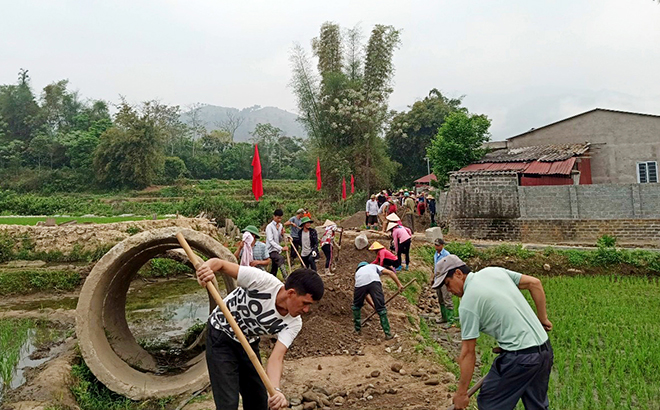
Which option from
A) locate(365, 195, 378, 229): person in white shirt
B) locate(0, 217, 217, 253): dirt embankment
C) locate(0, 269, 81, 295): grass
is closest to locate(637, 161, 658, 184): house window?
locate(365, 195, 378, 229): person in white shirt

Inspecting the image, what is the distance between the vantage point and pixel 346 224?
19.4m

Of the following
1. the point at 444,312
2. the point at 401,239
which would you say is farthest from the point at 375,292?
the point at 401,239

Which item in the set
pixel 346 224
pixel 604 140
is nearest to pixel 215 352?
pixel 346 224

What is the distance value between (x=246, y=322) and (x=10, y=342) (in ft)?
19.0

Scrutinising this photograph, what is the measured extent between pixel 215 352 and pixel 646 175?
788 inches

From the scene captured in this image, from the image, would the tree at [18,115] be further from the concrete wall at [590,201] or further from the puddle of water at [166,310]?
the concrete wall at [590,201]

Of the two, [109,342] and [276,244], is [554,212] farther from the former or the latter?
[109,342]

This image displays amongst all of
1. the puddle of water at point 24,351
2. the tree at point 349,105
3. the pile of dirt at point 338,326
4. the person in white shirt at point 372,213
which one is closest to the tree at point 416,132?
the tree at point 349,105

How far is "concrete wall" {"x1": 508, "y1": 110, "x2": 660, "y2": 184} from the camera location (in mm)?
17281

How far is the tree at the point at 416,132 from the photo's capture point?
111 ft

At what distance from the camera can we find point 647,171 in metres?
17.5

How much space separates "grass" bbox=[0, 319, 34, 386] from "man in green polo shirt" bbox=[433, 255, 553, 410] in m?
5.42

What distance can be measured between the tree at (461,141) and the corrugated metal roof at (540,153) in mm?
668

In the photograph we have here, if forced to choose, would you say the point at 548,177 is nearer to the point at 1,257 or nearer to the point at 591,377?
the point at 591,377
